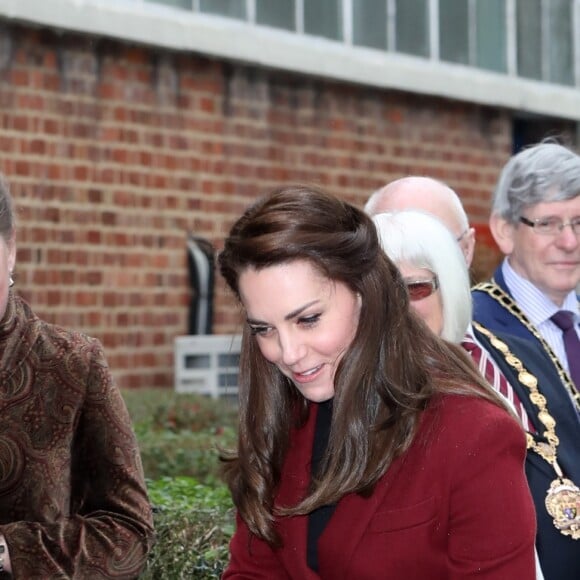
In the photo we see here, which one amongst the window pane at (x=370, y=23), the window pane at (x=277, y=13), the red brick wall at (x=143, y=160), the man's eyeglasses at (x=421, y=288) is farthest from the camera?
the window pane at (x=370, y=23)

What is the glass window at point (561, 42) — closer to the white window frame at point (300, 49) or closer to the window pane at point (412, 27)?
the white window frame at point (300, 49)

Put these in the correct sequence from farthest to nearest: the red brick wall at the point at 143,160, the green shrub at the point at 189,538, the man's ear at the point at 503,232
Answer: the red brick wall at the point at 143,160, the man's ear at the point at 503,232, the green shrub at the point at 189,538

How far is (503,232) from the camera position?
5273mm

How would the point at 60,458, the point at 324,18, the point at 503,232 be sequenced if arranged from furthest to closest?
the point at 324,18, the point at 503,232, the point at 60,458

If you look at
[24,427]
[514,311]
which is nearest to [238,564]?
[24,427]

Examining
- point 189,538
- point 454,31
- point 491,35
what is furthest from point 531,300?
point 491,35

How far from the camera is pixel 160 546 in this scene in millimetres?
4559

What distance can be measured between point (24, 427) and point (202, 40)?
6359 millimetres

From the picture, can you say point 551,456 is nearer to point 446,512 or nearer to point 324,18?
point 446,512

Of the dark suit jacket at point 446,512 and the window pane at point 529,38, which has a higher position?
the window pane at point 529,38

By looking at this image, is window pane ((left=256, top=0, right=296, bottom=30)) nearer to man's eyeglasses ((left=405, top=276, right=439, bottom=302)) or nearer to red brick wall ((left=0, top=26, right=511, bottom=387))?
red brick wall ((left=0, top=26, right=511, bottom=387))

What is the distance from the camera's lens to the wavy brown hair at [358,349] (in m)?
3.15

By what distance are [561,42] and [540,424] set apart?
28.5ft

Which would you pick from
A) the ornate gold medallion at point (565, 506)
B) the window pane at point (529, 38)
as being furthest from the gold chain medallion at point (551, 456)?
the window pane at point (529, 38)
